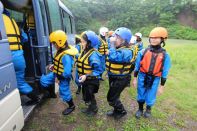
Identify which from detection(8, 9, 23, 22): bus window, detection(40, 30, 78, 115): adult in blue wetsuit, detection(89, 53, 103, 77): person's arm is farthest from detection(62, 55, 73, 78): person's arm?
detection(8, 9, 23, 22): bus window

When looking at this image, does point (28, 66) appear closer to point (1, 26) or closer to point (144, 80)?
point (1, 26)

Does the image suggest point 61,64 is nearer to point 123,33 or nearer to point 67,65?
point 67,65

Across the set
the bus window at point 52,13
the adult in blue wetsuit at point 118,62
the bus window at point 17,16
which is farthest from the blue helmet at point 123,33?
the bus window at point 17,16

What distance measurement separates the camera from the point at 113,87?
415cm

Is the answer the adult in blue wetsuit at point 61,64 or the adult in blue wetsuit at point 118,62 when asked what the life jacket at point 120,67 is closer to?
the adult in blue wetsuit at point 118,62

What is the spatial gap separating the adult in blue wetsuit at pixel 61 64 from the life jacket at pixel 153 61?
4.14ft

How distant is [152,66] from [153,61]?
0.09 m

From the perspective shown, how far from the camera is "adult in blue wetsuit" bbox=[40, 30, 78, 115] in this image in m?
3.85

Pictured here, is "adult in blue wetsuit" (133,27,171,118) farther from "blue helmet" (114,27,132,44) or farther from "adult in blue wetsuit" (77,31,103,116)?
"adult in blue wetsuit" (77,31,103,116)

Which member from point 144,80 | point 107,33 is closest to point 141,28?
point 107,33

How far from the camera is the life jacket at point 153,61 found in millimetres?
4180

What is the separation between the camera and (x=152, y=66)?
13.9ft

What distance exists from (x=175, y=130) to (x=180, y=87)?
323 centimetres

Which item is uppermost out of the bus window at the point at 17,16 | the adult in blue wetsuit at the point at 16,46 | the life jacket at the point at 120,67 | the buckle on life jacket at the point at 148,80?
the bus window at the point at 17,16
